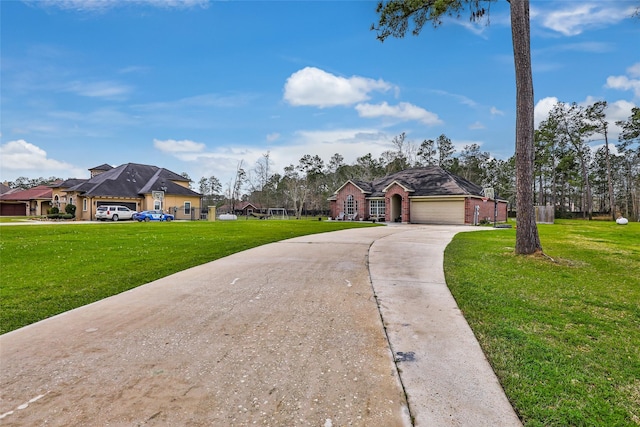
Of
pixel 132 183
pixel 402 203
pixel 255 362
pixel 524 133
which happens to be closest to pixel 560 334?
pixel 255 362

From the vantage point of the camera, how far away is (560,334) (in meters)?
3.35

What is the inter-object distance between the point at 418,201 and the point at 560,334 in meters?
24.6

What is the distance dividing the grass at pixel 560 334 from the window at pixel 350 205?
23872mm

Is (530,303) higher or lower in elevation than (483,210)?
lower

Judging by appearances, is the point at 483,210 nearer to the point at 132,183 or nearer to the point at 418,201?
the point at 418,201

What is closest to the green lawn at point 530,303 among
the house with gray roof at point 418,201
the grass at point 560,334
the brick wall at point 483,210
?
the grass at point 560,334

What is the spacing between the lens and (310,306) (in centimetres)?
425

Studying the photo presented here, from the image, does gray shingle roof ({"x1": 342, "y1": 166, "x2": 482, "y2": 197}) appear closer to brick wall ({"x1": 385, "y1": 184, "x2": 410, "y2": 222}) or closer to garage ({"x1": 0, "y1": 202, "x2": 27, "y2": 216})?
brick wall ({"x1": 385, "y1": 184, "x2": 410, "y2": 222})

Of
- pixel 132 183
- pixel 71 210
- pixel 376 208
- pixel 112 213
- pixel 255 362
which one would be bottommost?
pixel 255 362

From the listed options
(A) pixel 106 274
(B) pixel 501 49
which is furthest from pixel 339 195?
(A) pixel 106 274

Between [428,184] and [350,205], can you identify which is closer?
[428,184]

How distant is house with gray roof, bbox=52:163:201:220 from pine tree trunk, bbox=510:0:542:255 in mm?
32252

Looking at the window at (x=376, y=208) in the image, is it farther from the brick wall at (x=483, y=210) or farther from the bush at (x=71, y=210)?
the bush at (x=71, y=210)

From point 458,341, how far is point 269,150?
49.0 meters
